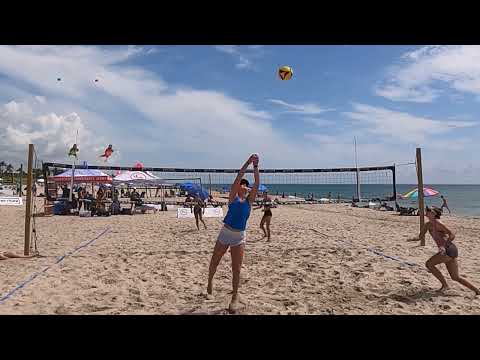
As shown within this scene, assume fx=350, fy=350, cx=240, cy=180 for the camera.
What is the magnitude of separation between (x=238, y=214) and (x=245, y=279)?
1627 mm

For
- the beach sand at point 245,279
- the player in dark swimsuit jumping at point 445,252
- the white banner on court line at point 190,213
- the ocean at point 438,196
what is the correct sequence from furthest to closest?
the ocean at point 438,196
the white banner on court line at point 190,213
the player in dark swimsuit jumping at point 445,252
the beach sand at point 245,279

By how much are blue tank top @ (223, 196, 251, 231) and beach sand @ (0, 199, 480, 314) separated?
861mm

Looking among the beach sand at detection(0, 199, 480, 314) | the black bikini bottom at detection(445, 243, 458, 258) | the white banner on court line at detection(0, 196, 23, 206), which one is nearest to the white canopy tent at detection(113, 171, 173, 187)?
the white banner on court line at detection(0, 196, 23, 206)

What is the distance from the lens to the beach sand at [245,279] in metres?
3.63

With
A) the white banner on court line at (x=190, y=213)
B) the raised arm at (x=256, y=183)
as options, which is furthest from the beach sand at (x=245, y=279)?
the white banner on court line at (x=190, y=213)

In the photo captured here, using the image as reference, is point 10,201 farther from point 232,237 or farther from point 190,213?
point 232,237

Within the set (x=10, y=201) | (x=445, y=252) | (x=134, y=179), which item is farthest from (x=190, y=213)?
(x=10, y=201)

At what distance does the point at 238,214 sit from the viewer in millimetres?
3467

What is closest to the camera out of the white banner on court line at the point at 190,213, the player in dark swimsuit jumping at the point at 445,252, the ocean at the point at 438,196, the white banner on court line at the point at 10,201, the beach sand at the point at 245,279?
the beach sand at the point at 245,279

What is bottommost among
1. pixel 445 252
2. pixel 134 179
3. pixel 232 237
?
pixel 445 252

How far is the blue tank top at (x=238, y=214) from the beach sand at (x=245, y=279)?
861 mm

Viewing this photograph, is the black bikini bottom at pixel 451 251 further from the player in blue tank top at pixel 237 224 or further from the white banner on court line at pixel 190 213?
the white banner on court line at pixel 190 213
